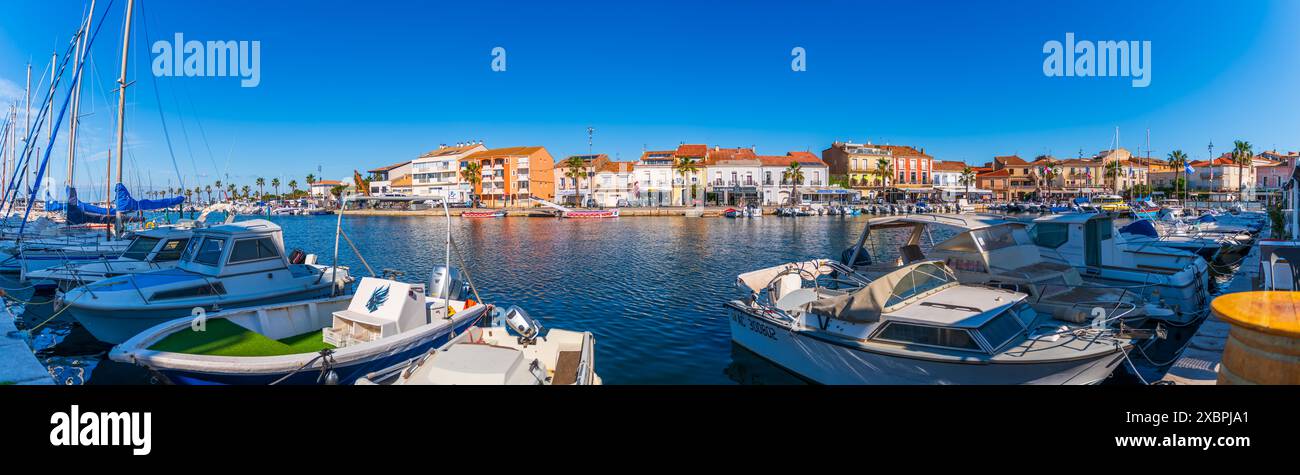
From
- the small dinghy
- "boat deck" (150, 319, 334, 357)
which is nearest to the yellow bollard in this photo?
the small dinghy

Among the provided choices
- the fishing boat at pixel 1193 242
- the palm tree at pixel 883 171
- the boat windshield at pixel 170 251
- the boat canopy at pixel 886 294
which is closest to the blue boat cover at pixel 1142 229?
the fishing boat at pixel 1193 242

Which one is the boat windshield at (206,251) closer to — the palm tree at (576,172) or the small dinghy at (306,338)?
the small dinghy at (306,338)

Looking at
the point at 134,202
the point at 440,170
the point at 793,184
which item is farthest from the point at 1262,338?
the point at 440,170

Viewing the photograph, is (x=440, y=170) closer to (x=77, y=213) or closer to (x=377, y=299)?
(x=77, y=213)

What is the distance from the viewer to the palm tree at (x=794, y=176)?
332 feet

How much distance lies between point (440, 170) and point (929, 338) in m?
113

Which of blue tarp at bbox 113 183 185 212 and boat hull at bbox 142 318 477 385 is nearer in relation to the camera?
boat hull at bbox 142 318 477 385

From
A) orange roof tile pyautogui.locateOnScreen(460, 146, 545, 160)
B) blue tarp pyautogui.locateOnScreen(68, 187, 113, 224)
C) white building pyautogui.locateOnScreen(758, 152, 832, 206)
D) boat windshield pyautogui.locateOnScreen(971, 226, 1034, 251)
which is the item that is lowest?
boat windshield pyautogui.locateOnScreen(971, 226, 1034, 251)

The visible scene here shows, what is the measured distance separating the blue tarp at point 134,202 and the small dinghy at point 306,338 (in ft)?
54.6

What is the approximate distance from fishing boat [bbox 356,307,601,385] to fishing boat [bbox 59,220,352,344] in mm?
4964

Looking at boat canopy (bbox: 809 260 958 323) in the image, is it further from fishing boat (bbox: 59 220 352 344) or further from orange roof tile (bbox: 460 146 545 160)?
orange roof tile (bbox: 460 146 545 160)

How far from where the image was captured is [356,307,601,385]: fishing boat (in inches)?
316

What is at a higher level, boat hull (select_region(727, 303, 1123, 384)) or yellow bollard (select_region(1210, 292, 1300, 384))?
yellow bollard (select_region(1210, 292, 1300, 384))
